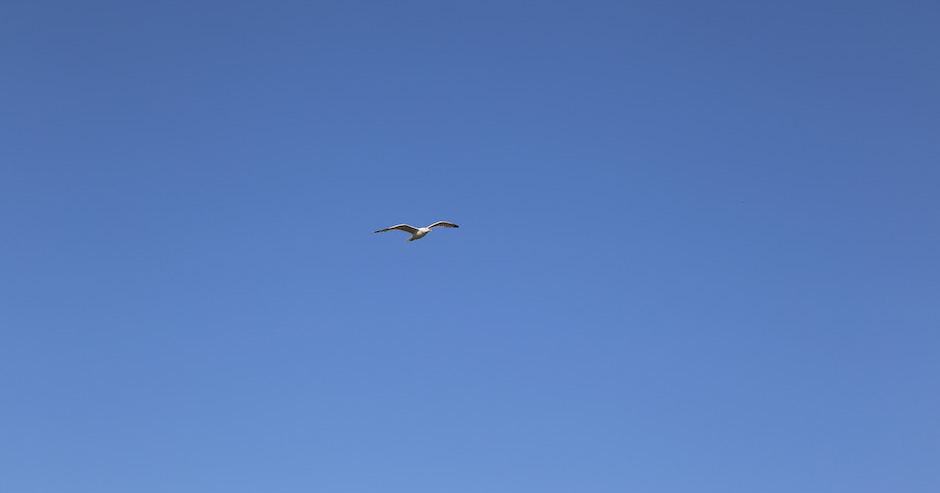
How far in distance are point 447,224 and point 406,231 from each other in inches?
183

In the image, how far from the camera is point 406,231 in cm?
9706

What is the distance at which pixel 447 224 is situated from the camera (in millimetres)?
98750
